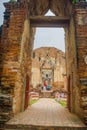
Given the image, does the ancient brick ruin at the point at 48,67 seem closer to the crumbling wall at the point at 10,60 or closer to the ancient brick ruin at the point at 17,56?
the ancient brick ruin at the point at 17,56

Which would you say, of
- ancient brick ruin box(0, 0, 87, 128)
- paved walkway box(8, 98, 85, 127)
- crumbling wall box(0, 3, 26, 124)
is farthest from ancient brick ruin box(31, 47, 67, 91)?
crumbling wall box(0, 3, 26, 124)

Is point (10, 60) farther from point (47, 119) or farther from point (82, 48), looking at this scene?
point (82, 48)

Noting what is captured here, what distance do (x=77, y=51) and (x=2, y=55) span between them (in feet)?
Answer: 8.88

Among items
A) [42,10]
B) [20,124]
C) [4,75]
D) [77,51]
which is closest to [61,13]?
[42,10]

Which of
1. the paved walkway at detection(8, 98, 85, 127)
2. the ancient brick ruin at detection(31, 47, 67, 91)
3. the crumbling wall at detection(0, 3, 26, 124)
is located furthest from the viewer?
the ancient brick ruin at detection(31, 47, 67, 91)

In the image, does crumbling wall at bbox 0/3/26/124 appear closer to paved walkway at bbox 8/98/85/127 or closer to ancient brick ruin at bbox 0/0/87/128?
ancient brick ruin at bbox 0/0/87/128

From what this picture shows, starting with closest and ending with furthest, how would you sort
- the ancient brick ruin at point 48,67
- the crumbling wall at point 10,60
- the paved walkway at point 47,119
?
the paved walkway at point 47,119 → the crumbling wall at point 10,60 → the ancient brick ruin at point 48,67

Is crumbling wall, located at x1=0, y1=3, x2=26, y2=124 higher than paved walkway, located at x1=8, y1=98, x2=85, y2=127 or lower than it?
higher

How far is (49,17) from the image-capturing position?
23.4ft

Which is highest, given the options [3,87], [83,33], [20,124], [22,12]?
[22,12]

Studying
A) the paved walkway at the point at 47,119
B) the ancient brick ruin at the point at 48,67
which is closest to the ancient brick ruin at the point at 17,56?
the paved walkway at the point at 47,119

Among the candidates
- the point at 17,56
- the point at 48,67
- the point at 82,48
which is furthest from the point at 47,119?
the point at 48,67

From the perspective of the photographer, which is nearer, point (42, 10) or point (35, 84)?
point (42, 10)

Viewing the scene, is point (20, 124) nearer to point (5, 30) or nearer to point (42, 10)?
point (5, 30)
